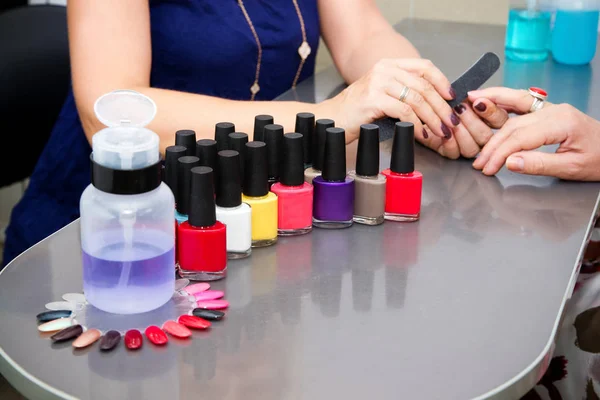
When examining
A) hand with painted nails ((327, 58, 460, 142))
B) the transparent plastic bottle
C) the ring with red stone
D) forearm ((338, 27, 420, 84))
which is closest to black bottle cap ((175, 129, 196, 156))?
the transparent plastic bottle

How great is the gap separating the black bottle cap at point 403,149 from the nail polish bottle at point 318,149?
74 millimetres

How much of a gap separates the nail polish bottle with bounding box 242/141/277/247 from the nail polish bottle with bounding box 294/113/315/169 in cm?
10

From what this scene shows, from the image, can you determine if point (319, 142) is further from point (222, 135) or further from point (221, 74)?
point (221, 74)

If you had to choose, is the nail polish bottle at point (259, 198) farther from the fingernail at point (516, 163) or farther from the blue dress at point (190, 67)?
the blue dress at point (190, 67)

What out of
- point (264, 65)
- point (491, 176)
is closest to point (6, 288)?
point (491, 176)

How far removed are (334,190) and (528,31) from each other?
94cm

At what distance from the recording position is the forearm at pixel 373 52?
1.43 metres

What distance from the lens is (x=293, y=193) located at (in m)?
0.85

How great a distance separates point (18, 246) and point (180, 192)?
26.2 inches

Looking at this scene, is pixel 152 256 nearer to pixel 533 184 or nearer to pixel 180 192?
pixel 180 192

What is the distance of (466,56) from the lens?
165 cm

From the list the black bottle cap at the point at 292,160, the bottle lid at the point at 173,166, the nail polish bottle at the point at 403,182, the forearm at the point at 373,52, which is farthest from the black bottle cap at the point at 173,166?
the forearm at the point at 373,52

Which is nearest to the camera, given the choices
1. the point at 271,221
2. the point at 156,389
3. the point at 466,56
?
the point at 156,389

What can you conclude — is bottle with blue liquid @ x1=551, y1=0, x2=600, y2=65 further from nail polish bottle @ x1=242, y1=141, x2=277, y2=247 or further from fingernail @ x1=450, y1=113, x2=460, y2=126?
nail polish bottle @ x1=242, y1=141, x2=277, y2=247
